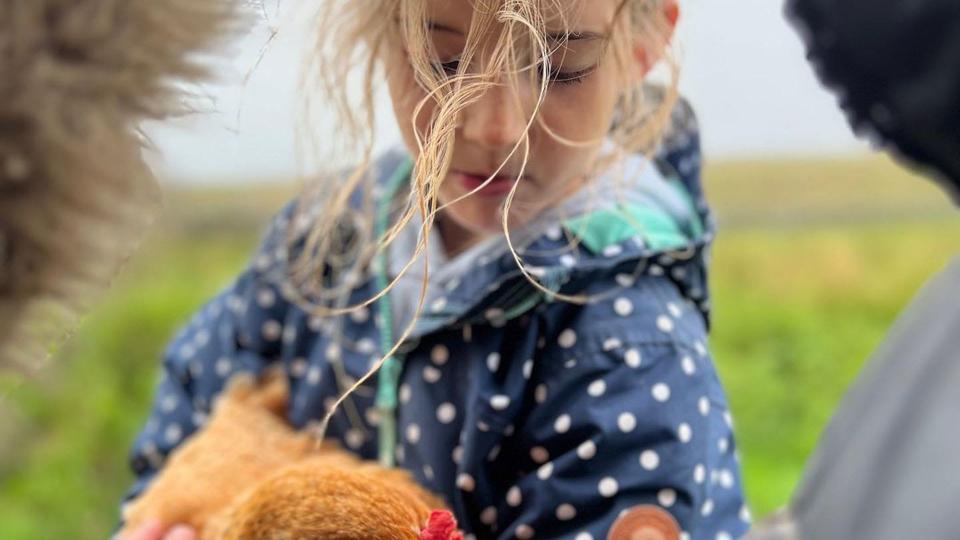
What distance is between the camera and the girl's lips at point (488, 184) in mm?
774

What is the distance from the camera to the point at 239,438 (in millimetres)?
961

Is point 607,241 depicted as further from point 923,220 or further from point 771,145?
point 923,220

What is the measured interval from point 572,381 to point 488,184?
178 mm

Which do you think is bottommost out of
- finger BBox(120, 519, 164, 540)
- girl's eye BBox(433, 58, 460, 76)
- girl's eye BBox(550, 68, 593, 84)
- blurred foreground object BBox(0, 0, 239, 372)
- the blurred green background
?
the blurred green background

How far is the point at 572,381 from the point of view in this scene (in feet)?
2.78

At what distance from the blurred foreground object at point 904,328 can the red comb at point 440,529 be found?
0.82 ft

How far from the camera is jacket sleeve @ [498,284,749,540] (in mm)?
810

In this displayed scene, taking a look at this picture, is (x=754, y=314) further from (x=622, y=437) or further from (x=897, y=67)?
(x=897, y=67)

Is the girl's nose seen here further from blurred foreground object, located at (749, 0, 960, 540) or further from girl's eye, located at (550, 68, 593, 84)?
blurred foreground object, located at (749, 0, 960, 540)

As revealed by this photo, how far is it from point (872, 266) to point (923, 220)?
0.19 metres

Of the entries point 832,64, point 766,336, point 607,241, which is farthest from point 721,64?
point 832,64

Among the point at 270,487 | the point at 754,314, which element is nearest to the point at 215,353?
the point at 270,487

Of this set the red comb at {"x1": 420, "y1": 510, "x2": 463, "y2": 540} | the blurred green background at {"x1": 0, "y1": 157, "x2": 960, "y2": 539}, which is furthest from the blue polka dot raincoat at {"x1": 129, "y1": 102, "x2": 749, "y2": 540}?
the blurred green background at {"x1": 0, "y1": 157, "x2": 960, "y2": 539}

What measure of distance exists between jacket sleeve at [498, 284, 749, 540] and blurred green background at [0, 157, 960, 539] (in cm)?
83
